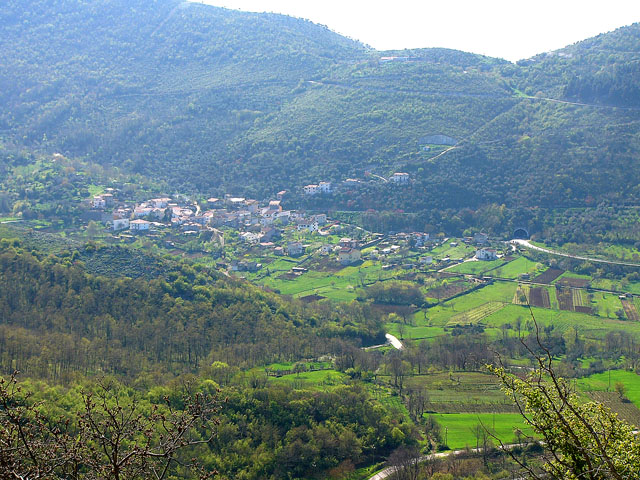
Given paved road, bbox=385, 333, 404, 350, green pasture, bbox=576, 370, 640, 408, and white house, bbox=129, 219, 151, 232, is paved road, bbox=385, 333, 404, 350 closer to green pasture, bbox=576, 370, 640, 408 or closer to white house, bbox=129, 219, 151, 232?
green pasture, bbox=576, 370, 640, 408

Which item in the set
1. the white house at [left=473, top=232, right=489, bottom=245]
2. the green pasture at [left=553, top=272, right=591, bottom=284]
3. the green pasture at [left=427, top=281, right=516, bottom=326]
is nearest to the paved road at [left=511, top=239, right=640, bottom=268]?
the white house at [left=473, top=232, right=489, bottom=245]

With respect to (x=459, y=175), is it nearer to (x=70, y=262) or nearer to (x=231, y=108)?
(x=231, y=108)

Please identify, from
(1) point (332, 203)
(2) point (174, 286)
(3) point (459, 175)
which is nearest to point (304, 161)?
(1) point (332, 203)

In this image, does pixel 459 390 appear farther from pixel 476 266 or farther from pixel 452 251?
pixel 452 251

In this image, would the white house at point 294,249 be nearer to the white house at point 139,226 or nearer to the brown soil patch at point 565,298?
the white house at point 139,226

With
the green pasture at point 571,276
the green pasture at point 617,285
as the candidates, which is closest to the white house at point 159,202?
the green pasture at point 571,276

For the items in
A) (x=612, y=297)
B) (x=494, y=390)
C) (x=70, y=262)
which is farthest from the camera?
(x=612, y=297)
